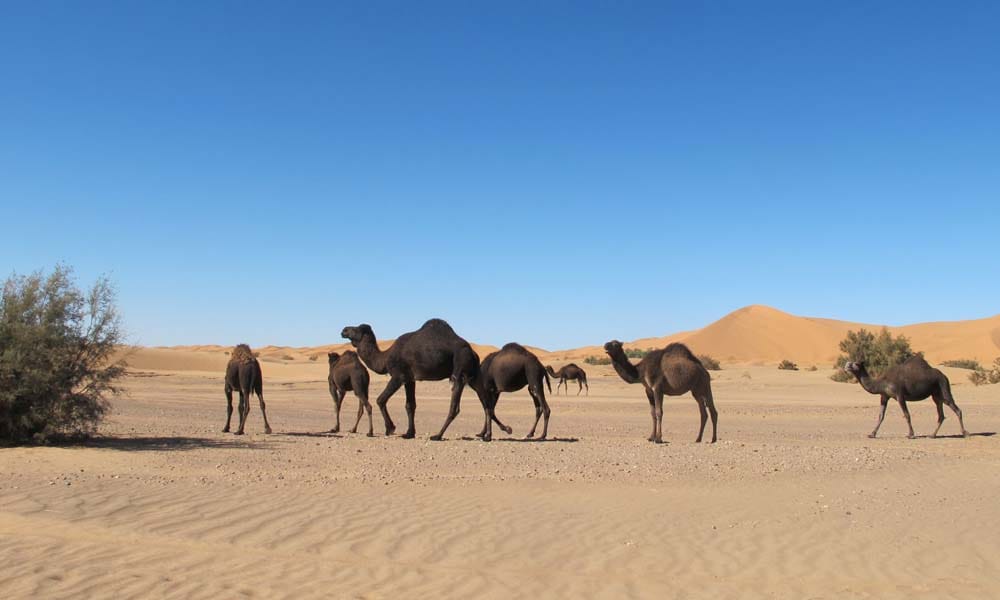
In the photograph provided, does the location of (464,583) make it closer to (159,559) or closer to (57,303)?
(159,559)

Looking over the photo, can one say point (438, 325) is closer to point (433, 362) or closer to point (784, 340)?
point (433, 362)

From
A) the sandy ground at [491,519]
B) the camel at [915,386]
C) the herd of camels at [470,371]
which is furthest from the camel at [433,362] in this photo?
the camel at [915,386]

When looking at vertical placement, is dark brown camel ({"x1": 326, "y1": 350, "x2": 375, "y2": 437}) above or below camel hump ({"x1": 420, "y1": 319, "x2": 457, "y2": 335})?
below

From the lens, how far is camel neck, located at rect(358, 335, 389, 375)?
62.1 ft

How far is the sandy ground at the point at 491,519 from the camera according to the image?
7.39 metres

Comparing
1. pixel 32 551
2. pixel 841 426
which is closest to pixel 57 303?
pixel 32 551

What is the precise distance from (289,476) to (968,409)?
94.7 ft

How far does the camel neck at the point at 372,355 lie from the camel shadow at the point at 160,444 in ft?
10.6

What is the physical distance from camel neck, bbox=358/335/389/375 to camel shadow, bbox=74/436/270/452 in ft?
10.6

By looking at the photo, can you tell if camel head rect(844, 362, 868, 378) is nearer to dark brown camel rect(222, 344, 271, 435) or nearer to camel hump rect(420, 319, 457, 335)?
camel hump rect(420, 319, 457, 335)

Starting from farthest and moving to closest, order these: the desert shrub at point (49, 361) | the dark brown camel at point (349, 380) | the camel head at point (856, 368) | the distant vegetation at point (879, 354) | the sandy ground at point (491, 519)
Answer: the distant vegetation at point (879, 354), the camel head at point (856, 368), the dark brown camel at point (349, 380), the desert shrub at point (49, 361), the sandy ground at point (491, 519)

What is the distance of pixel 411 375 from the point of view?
60.3ft

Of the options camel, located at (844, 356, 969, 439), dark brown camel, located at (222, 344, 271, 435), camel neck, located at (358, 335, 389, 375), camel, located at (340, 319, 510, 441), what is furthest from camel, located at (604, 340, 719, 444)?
dark brown camel, located at (222, 344, 271, 435)

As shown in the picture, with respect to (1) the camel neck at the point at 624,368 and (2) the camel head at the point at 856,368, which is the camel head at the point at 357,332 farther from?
(2) the camel head at the point at 856,368
